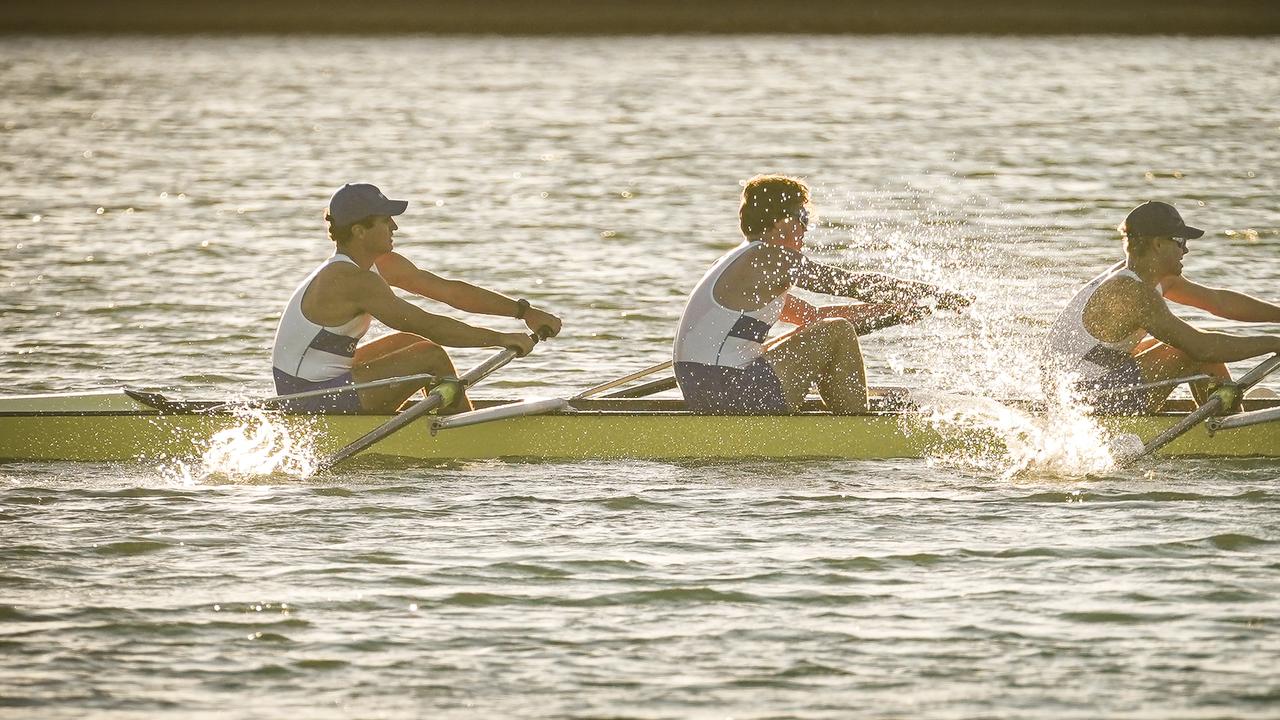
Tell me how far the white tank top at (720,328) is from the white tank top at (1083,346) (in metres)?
1.51

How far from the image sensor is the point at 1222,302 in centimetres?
1053

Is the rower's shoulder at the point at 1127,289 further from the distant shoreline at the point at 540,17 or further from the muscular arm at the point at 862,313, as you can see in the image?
the distant shoreline at the point at 540,17

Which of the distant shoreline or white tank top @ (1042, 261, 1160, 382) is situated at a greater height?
the distant shoreline

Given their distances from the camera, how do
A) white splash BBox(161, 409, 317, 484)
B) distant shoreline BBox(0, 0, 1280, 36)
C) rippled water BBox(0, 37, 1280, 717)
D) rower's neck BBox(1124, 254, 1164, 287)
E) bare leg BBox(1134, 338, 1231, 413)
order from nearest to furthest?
rippled water BBox(0, 37, 1280, 717) → rower's neck BBox(1124, 254, 1164, 287) → white splash BBox(161, 409, 317, 484) → bare leg BBox(1134, 338, 1231, 413) → distant shoreline BBox(0, 0, 1280, 36)

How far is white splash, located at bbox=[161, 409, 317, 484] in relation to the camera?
34.8 feet

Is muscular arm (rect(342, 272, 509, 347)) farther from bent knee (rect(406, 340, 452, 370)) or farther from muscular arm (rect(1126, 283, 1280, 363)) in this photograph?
muscular arm (rect(1126, 283, 1280, 363))

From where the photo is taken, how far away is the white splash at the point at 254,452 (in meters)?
10.6

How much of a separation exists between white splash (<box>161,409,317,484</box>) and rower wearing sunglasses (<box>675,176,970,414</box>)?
2041 mm

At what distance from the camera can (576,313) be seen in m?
16.9

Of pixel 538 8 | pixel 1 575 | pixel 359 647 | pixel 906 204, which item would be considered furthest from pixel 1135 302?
pixel 538 8

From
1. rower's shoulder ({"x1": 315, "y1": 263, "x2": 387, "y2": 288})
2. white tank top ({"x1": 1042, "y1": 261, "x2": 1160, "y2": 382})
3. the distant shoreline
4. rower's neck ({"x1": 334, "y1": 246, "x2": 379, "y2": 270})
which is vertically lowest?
white tank top ({"x1": 1042, "y1": 261, "x2": 1160, "y2": 382})

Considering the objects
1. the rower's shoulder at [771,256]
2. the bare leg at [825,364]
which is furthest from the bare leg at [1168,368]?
the rower's shoulder at [771,256]

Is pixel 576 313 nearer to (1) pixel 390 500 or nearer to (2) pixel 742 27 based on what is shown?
(1) pixel 390 500

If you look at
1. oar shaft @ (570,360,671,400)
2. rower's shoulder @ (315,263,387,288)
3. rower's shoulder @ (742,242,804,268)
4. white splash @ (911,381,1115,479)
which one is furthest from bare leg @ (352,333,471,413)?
white splash @ (911,381,1115,479)
